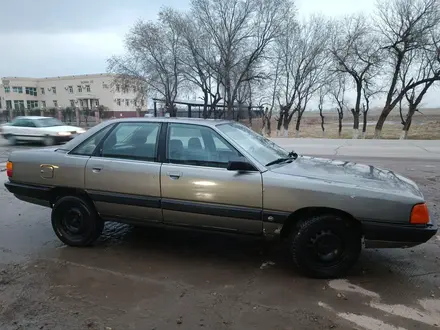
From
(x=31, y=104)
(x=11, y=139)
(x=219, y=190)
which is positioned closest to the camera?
(x=219, y=190)

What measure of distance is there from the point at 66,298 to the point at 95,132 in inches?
77.9

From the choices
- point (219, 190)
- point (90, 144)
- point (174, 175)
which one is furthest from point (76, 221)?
point (219, 190)

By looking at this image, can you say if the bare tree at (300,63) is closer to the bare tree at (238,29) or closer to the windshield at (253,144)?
the bare tree at (238,29)

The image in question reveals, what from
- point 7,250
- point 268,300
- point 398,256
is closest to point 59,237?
point 7,250

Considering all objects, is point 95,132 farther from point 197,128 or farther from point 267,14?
point 267,14

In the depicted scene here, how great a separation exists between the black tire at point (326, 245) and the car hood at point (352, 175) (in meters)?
0.39

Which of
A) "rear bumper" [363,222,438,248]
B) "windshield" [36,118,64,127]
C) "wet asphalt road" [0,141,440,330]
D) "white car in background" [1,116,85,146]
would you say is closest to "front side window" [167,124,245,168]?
"wet asphalt road" [0,141,440,330]

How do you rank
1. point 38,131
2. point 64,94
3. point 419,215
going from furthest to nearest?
1. point 64,94
2. point 38,131
3. point 419,215

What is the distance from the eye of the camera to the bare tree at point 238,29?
32.4 meters

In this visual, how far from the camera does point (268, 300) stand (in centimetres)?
300

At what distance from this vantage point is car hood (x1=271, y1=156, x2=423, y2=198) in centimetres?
326

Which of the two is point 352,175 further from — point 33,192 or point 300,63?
point 300,63

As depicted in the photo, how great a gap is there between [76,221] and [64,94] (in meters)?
79.7

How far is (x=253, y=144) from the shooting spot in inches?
156
